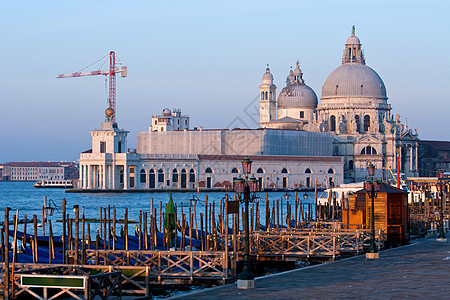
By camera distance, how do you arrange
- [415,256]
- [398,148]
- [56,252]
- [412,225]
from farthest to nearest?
[398,148]
[412,225]
[56,252]
[415,256]

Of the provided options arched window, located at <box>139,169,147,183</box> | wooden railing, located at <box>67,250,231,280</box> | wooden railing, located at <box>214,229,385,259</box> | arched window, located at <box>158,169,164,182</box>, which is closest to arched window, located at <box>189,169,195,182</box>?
arched window, located at <box>158,169,164,182</box>

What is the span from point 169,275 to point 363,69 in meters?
112

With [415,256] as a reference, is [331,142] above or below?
above

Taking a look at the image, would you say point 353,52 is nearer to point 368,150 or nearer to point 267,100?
point 267,100

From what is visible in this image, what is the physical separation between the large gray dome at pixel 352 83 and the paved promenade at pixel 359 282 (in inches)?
4213

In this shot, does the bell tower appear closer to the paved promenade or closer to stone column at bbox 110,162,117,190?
stone column at bbox 110,162,117,190

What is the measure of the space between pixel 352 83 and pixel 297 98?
450 inches

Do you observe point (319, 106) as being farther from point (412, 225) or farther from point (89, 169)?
point (412, 225)

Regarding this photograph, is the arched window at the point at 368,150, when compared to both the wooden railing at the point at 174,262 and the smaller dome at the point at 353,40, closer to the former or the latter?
the smaller dome at the point at 353,40

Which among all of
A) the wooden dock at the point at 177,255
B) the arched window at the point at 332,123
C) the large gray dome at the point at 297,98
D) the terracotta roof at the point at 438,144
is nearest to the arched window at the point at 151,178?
the arched window at the point at 332,123

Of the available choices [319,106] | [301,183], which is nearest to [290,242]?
[301,183]

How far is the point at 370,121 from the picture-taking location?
132 meters

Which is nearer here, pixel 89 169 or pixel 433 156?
pixel 89 169

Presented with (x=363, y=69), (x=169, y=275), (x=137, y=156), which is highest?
(x=363, y=69)
